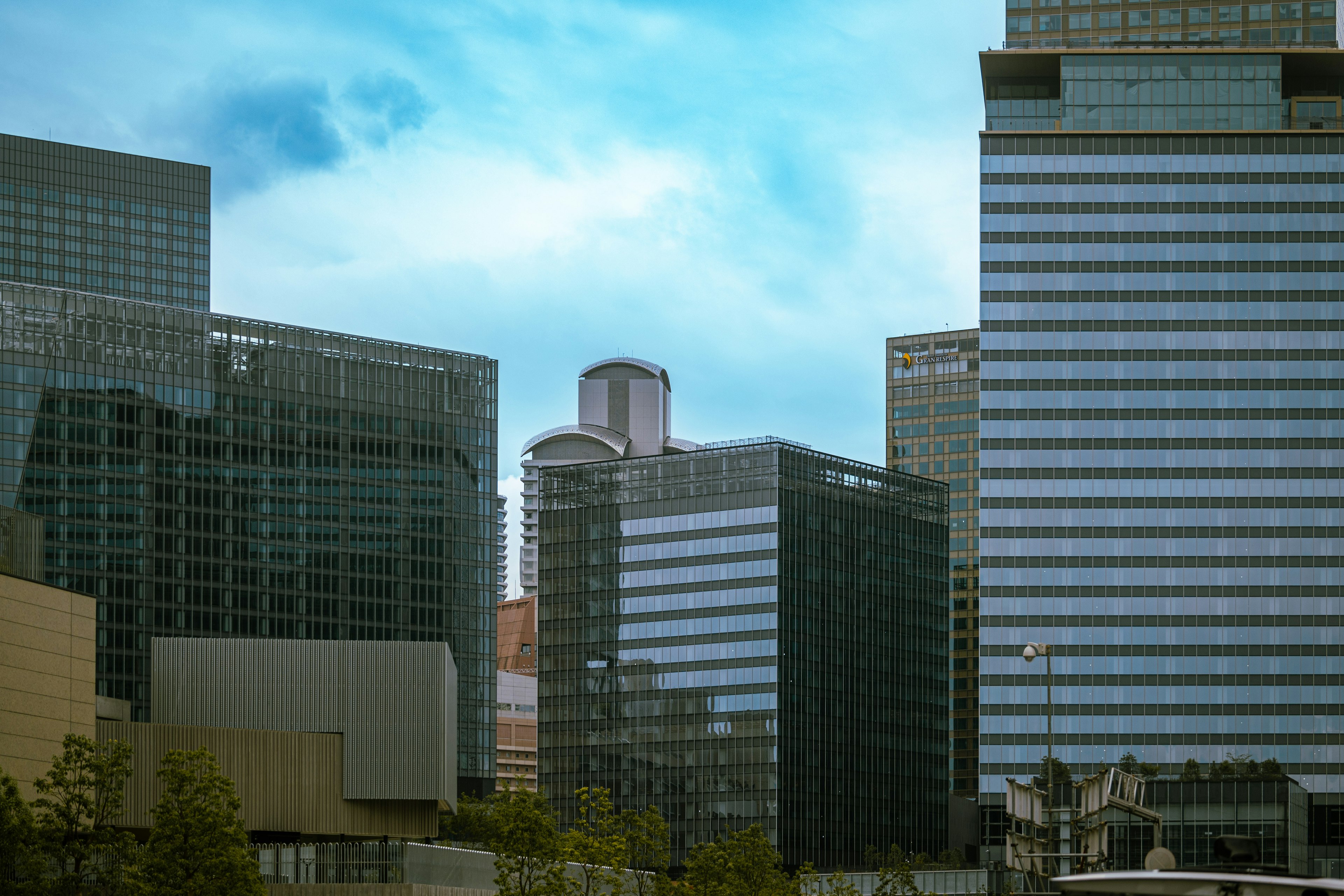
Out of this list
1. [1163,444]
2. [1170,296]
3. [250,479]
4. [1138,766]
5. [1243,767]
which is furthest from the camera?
[1170,296]

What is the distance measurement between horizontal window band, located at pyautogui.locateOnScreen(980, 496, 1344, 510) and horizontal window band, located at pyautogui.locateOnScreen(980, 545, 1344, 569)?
465 cm

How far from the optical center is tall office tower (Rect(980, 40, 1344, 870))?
172 m

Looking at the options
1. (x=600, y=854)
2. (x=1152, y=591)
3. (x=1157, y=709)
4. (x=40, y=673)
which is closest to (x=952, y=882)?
(x=1157, y=709)

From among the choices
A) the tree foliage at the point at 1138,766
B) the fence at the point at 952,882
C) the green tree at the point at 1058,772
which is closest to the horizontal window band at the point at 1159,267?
the tree foliage at the point at 1138,766

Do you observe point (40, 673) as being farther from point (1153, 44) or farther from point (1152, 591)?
point (1153, 44)

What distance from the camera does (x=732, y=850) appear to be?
9438cm

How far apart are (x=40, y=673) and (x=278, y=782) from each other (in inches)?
672

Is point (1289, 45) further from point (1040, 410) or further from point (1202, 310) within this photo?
point (1040, 410)

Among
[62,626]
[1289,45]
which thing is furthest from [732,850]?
[1289,45]

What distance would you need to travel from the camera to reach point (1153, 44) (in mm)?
189375

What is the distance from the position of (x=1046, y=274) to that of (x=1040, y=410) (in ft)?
44.5

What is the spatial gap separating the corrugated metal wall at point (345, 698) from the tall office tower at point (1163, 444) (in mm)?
91730

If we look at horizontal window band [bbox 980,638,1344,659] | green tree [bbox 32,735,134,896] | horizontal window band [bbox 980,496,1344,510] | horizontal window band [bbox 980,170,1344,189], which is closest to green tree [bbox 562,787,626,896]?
green tree [bbox 32,735,134,896]

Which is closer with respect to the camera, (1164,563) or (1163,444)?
(1164,563)
